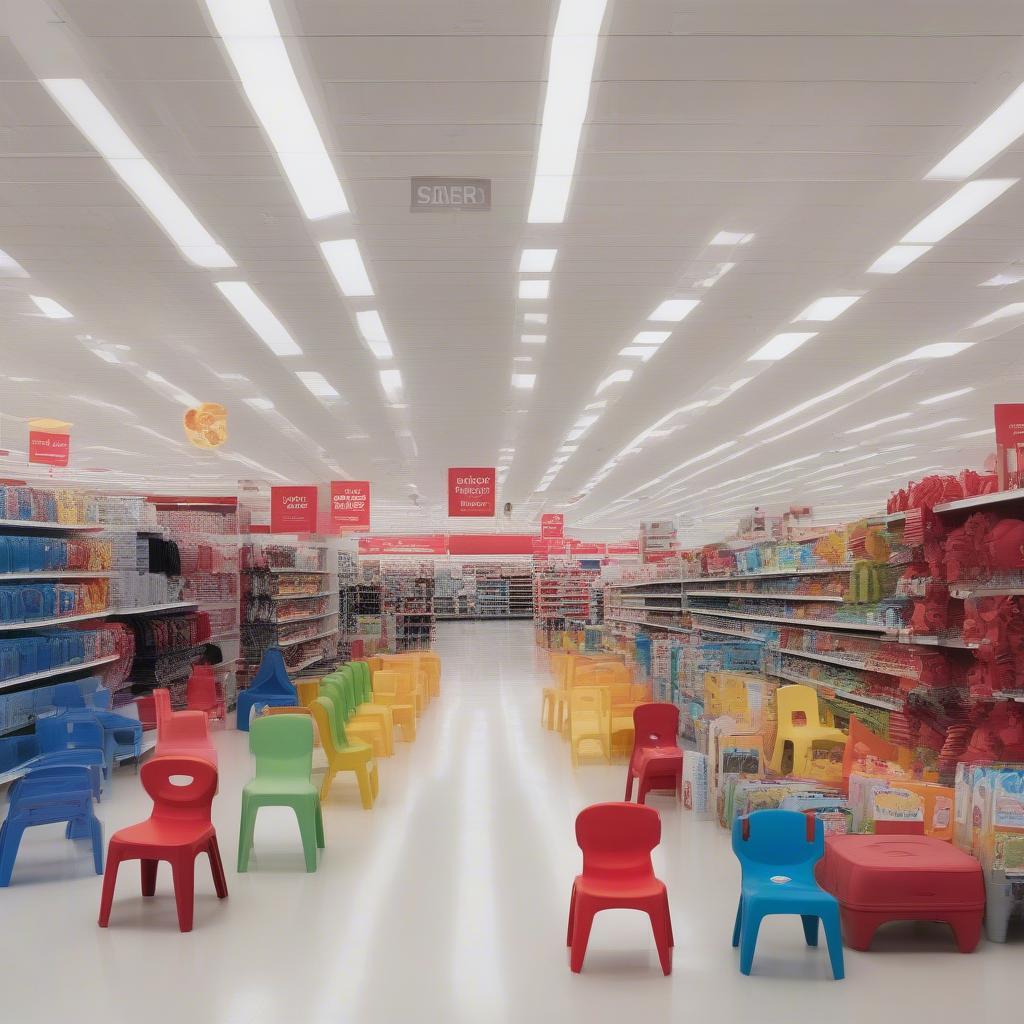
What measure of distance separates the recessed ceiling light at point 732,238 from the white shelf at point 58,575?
5.82m

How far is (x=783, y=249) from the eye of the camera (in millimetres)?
7176

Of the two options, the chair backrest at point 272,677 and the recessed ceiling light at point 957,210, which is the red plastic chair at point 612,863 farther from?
the chair backrest at point 272,677

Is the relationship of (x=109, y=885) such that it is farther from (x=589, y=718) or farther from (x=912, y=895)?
(x=589, y=718)

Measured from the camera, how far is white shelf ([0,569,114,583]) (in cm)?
773

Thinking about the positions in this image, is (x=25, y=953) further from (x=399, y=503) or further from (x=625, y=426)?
(x=399, y=503)

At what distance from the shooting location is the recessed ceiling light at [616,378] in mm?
10984

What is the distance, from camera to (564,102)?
16.1 ft

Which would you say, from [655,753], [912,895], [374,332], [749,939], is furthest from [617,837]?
[374,332]

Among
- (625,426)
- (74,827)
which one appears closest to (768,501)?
(625,426)

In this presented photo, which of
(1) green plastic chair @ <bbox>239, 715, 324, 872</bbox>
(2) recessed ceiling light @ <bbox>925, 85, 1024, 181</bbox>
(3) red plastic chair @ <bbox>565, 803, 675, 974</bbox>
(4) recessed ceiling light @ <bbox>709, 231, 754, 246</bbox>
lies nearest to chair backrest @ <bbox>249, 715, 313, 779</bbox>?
(1) green plastic chair @ <bbox>239, 715, 324, 872</bbox>

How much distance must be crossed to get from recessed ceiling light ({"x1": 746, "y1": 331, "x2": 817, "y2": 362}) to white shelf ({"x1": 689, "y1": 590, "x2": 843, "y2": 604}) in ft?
8.20

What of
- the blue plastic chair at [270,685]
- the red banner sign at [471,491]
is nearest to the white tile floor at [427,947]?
the blue plastic chair at [270,685]

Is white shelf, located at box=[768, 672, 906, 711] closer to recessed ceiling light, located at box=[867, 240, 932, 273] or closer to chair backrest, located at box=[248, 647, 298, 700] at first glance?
recessed ceiling light, located at box=[867, 240, 932, 273]

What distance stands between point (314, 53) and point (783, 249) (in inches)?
154
